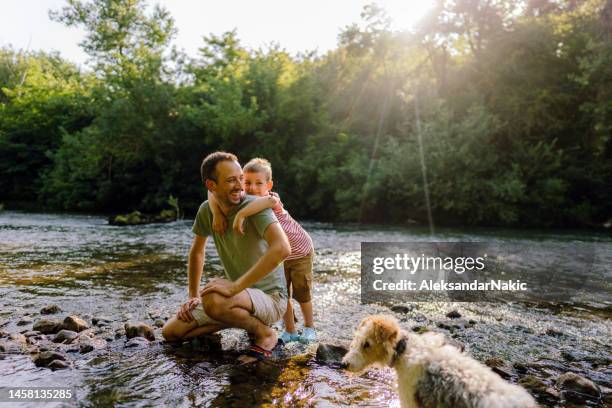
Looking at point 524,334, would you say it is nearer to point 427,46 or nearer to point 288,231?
point 288,231

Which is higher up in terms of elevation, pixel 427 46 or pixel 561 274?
pixel 427 46

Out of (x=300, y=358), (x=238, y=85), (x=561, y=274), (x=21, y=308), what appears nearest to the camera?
(x=300, y=358)

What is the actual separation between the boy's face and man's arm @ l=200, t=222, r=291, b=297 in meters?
1.08

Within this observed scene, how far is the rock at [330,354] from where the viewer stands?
4.40 metres

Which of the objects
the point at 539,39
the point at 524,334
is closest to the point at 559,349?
the point at 524,334

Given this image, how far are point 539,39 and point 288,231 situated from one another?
80.8ft

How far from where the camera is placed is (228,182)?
173 inches

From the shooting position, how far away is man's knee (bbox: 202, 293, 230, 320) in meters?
4.18

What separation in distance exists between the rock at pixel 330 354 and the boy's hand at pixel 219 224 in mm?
1545

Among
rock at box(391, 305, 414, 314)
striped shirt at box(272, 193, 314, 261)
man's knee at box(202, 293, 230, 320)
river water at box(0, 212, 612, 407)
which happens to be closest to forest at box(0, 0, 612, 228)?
river water at box(0, 212, 612, 407)

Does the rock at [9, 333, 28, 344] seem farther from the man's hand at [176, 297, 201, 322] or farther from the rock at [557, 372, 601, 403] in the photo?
the rock at [557, 372, 601, 403]

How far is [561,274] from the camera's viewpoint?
9820 millimetres

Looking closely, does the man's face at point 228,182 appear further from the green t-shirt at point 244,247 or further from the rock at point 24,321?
the rock at point 24,321

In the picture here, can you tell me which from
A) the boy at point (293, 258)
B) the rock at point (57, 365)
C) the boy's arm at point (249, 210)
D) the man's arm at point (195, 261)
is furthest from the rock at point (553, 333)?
Answer: the rock at point (57, 365)
